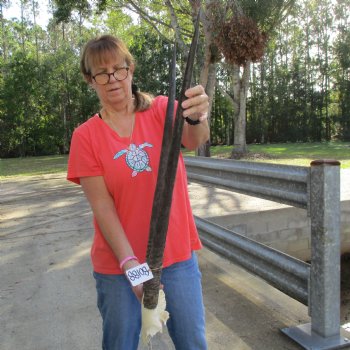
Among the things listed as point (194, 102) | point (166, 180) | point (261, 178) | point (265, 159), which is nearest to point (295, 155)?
point (265, 159)

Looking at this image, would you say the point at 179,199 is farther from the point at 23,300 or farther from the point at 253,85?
the point at 253,85

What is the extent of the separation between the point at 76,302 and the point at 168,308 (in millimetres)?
1711

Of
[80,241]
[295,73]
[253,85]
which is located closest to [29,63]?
[253,85]

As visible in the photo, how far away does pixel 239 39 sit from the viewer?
10.8 m

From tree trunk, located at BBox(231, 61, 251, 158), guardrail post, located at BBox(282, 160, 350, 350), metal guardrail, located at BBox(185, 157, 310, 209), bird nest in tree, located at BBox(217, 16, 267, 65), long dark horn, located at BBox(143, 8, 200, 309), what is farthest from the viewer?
tree trunk, located at BBox(231, 61, 251, 158)

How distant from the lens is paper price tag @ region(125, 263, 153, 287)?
5.08 ft

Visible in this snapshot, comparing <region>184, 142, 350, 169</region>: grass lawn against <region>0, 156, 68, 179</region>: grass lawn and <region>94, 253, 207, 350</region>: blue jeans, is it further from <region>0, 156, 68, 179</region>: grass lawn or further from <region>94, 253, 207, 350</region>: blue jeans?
<region>94, 253, 207, 350</region>: blue jeans

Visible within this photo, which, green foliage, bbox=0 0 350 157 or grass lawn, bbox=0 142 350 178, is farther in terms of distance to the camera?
green foliage, bbox=0 0 350 157

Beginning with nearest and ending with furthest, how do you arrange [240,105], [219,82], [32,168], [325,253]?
1. [325,253]
2. [240,105]
3. [32,168]
4. [219,82]

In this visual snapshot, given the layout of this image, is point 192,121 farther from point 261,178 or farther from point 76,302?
point 76,302

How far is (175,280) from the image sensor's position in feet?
6.10

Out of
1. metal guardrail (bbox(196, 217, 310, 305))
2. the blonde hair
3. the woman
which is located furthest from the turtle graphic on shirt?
metal guardrail (bbox(196, 217, 310, 305))

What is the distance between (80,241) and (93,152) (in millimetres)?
3538

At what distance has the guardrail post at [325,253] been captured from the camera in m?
2.25
